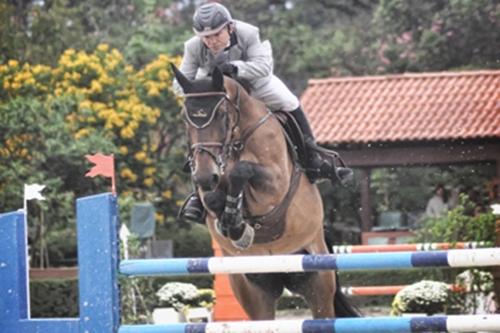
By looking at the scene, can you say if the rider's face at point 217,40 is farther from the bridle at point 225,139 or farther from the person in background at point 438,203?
the person in background at point 438,203

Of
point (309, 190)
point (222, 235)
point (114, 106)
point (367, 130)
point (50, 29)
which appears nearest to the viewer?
point (222, 235)

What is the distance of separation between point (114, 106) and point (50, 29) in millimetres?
2408

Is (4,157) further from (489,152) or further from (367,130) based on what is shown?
(489,152)

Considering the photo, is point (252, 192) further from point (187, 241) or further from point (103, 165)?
point (187, 241)

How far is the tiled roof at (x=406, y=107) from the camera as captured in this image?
18094mm

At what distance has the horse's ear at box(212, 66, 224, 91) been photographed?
6.48 m

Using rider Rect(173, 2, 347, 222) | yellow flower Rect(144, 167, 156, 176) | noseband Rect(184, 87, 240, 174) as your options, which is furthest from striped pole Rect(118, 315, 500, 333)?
yellow flower Rect(144, 167, 156, 176)

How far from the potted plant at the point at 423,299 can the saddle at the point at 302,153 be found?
83.9 inches

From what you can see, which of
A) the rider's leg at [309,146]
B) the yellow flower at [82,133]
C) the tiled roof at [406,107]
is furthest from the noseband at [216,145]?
the yellow flower at [82,133]

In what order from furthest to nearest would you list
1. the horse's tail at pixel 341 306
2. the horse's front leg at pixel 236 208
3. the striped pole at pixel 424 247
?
the striped pole at pixel 424 247, the horse's tail at pixel 341 306, the horse's front leg at pixel 236 208

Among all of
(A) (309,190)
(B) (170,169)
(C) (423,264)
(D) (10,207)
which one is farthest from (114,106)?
(C) (423,264)

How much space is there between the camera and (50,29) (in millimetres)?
22281

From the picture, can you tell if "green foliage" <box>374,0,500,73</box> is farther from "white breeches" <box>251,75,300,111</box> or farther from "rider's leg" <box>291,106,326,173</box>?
A: "white breeches" <box>251,75,300,111</box>

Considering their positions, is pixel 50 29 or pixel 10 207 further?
pixel 50 29
